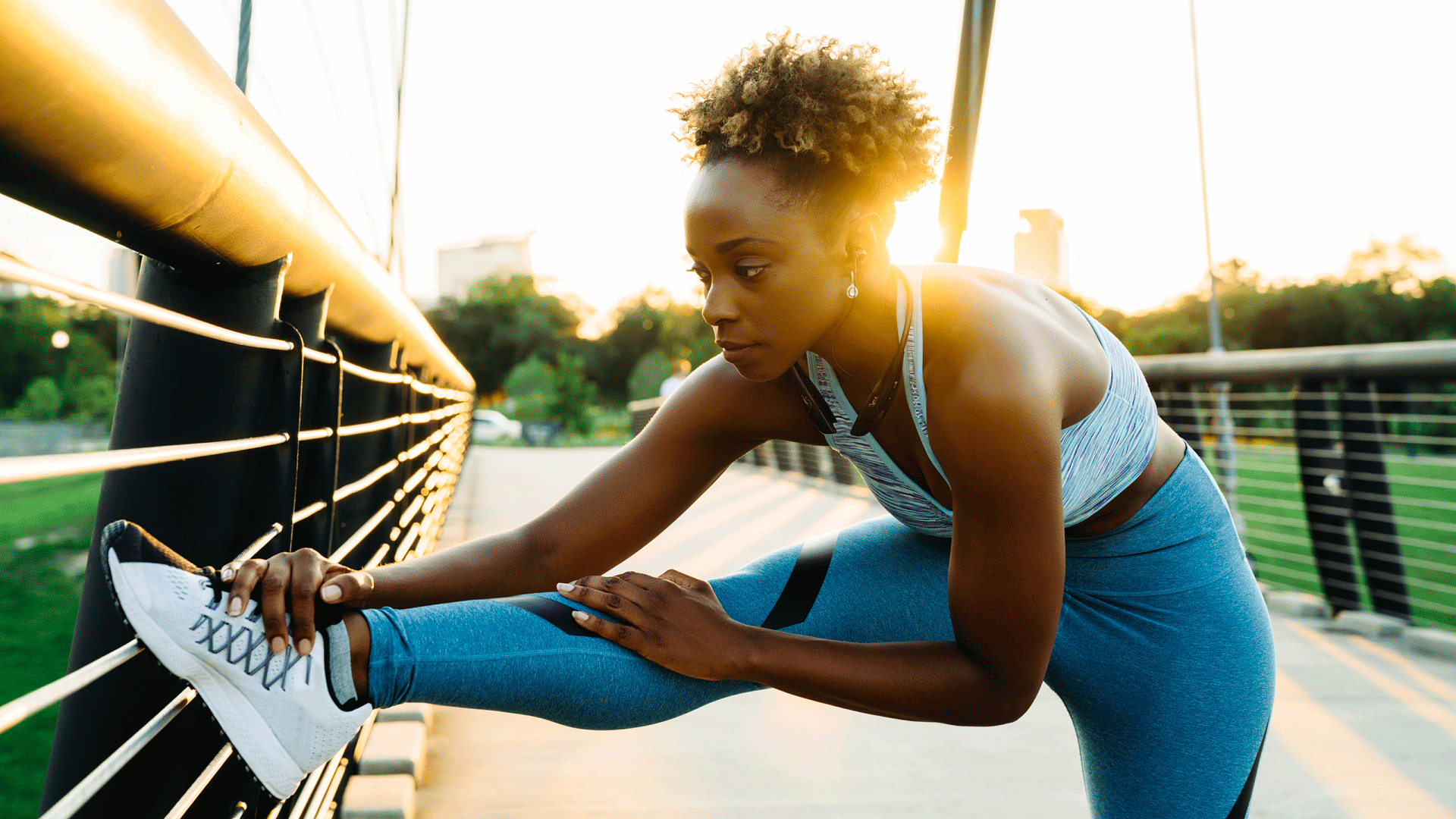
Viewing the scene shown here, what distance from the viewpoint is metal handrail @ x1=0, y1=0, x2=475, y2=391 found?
22.5 inches

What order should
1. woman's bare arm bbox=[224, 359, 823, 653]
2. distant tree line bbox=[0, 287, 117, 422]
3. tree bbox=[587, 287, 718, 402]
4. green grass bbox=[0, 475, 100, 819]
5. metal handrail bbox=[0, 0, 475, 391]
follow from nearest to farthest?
metal handrail bbox=[0, 0, 475, 391]
woman's bare arm bbox=[224, 359, 823, 653]
green grass bbox=[0, 475, 100, 819]
distant tree line bbox=[0, 287, 117, 422]
tree bbox=[587, 287, 718, 402]

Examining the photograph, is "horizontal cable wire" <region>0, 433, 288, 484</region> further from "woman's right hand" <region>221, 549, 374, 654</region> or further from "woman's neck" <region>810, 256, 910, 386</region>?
"woman's neck" <region>810, 256, 910, 386</region>

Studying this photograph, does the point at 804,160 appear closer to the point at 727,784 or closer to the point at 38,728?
the point at 727,784

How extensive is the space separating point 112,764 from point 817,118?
1.10 metres

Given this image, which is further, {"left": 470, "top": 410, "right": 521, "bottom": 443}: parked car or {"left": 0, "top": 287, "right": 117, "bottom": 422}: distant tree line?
{"left": 470, "top": 410, "right": 521, "bottom": 443}: parked car

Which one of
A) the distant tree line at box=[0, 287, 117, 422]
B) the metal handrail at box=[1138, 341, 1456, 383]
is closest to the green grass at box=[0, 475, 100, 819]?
the metal handrail at box=[1138, 341, 1456, 383]

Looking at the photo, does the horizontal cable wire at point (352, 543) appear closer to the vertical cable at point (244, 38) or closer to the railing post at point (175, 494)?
the railing post at point (175, 494)

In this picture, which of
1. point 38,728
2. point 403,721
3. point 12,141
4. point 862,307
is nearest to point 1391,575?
point 862,307

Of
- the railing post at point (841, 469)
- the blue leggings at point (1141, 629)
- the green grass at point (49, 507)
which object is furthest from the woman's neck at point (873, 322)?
the green grass at point (49, 507)

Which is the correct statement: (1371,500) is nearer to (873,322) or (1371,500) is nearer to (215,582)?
(873,322)

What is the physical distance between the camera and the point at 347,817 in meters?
1.86

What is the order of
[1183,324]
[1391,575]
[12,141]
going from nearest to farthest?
[12,141] < [1391,575] < [1183,324]

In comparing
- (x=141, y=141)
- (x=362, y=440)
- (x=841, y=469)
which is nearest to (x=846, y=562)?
(x=141, y=141)

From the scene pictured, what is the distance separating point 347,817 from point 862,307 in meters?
1.43
